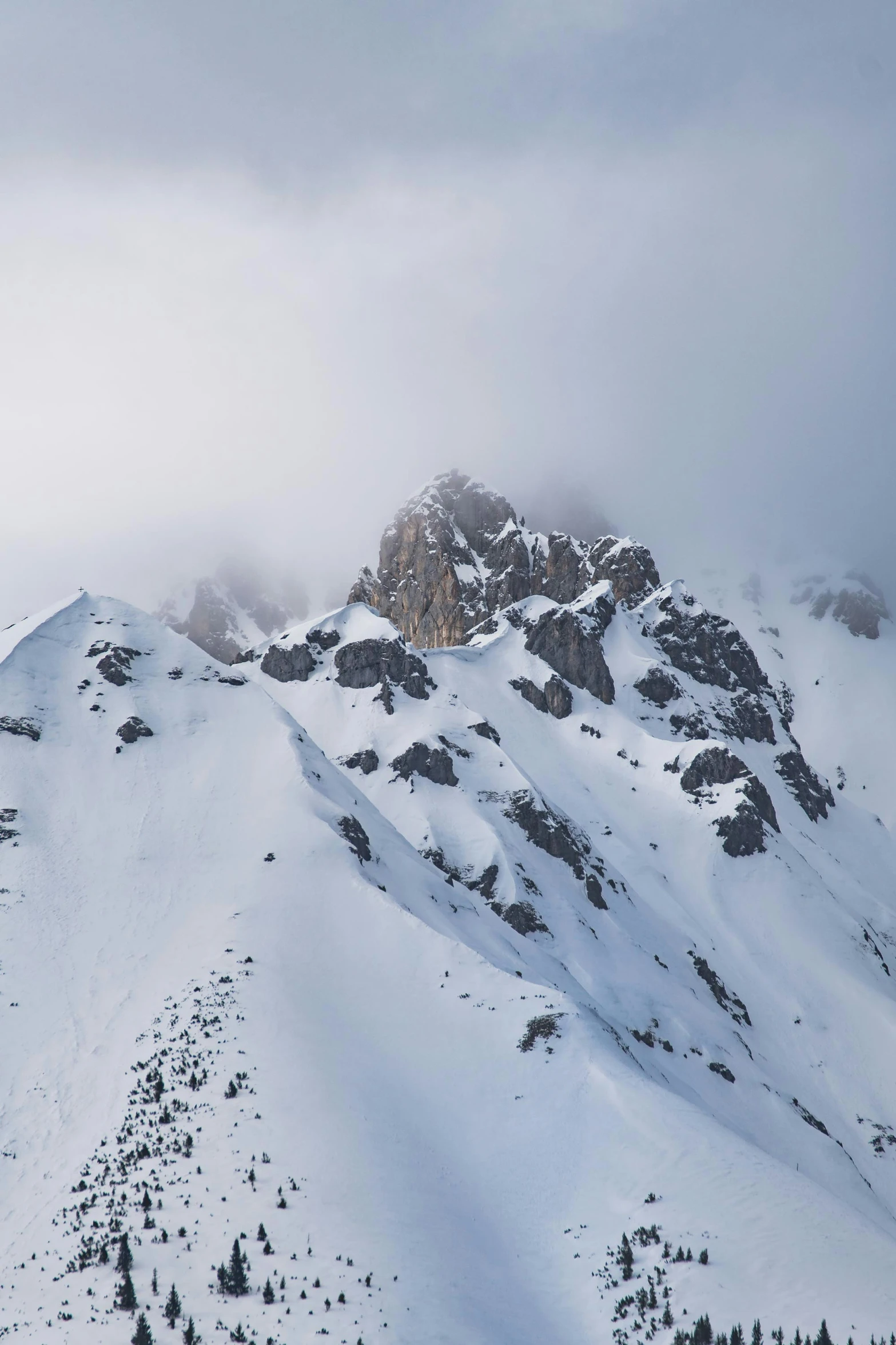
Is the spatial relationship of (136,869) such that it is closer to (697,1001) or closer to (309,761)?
(309,761)

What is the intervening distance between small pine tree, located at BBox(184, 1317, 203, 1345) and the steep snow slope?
14.9 inches

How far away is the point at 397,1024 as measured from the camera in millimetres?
51938

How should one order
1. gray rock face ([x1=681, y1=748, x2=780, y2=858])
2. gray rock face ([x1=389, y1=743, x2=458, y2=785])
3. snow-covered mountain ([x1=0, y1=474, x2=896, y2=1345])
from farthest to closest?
gray rock face ([x1=681, y1=748, x2=780, y2=858]), gray rock face ([x1=389, y1=743, x2=458, y2=785]), snow-covered mountain ([x1=0, y1=474, x2=896, y2=1345])

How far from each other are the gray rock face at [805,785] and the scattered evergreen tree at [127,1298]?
172670 millimetres

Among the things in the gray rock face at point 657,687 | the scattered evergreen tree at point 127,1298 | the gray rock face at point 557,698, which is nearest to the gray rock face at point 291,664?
the gray rock face at point 557,698

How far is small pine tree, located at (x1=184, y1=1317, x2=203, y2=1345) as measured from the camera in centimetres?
2477

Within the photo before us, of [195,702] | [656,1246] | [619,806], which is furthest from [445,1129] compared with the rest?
[619,806]

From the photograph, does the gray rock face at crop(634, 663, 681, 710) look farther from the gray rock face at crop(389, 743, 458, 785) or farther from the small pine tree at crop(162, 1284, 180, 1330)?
the small pine tree at crop(162, 1284, 180, 1330)

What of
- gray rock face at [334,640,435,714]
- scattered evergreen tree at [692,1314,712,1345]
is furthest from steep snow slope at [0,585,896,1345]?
scattered evergreen tree at [692,1314,712,1345]

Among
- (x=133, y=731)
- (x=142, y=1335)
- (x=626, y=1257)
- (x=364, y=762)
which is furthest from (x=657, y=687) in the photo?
(x=142, y=1335)

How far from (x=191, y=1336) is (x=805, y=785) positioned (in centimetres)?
18184

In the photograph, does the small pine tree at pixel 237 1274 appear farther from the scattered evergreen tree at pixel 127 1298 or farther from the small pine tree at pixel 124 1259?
the small pine tree at pixel 124 1259

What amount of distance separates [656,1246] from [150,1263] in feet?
61.9

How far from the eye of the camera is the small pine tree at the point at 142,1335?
24609 mm
